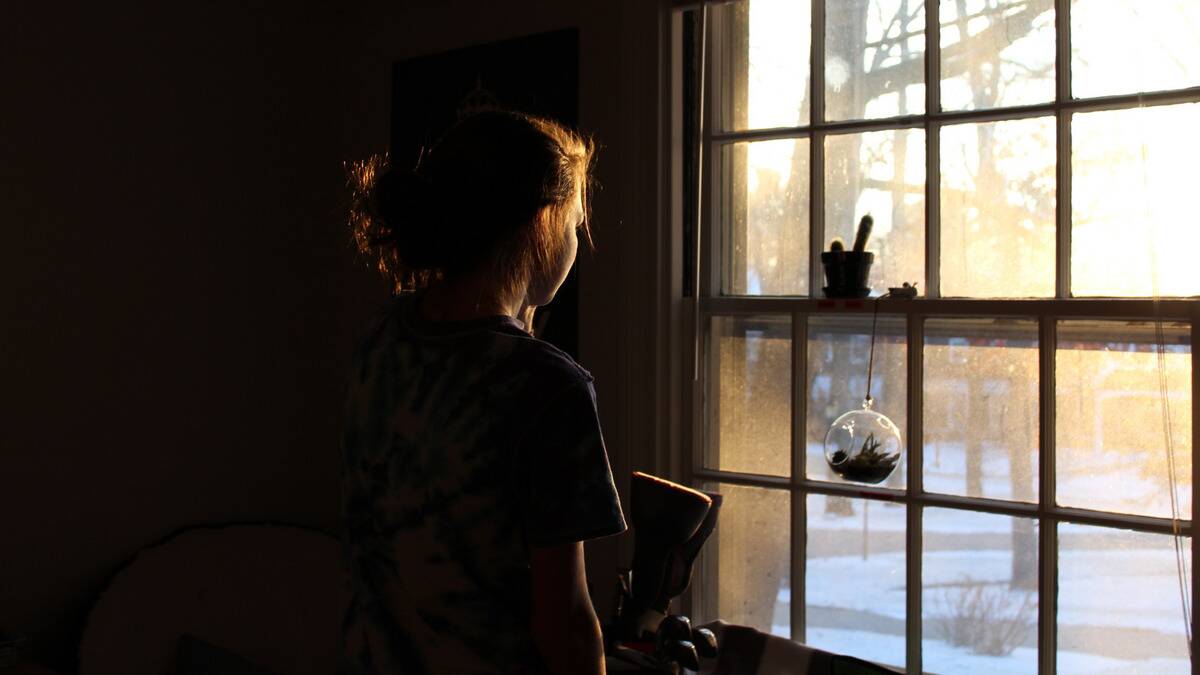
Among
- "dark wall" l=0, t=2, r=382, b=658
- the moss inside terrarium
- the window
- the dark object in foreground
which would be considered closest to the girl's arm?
the dark object in foreground

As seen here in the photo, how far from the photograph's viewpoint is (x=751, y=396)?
2314mm

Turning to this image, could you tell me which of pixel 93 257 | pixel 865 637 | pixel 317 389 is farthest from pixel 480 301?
pixel 317 389

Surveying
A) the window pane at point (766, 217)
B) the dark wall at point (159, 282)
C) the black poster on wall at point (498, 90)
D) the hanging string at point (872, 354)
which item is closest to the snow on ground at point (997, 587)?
the hanging string at point (872, 354)

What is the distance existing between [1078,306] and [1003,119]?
1.26ft

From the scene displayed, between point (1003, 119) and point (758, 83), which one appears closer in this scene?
point (1003, 119)

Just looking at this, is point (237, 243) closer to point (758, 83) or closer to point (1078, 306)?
point (758, 83)

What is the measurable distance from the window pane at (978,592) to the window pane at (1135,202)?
48cm

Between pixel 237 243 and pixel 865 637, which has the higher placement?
pixel 237 243

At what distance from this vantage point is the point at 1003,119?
1986 mm

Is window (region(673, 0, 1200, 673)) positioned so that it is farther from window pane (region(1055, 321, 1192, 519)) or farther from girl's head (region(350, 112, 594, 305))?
girl's head (region(350, 112, 594, 305))

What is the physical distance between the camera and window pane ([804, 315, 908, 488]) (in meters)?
2.11

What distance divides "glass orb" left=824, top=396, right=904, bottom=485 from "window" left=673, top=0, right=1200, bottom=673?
0.34ft

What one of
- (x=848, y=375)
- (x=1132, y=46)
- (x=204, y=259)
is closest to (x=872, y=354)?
(x=848, y=375)

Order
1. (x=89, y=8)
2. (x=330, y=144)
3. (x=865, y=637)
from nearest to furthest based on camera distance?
(x=865, y=637) → (x=89, y=8) → (x=330, y=144)
